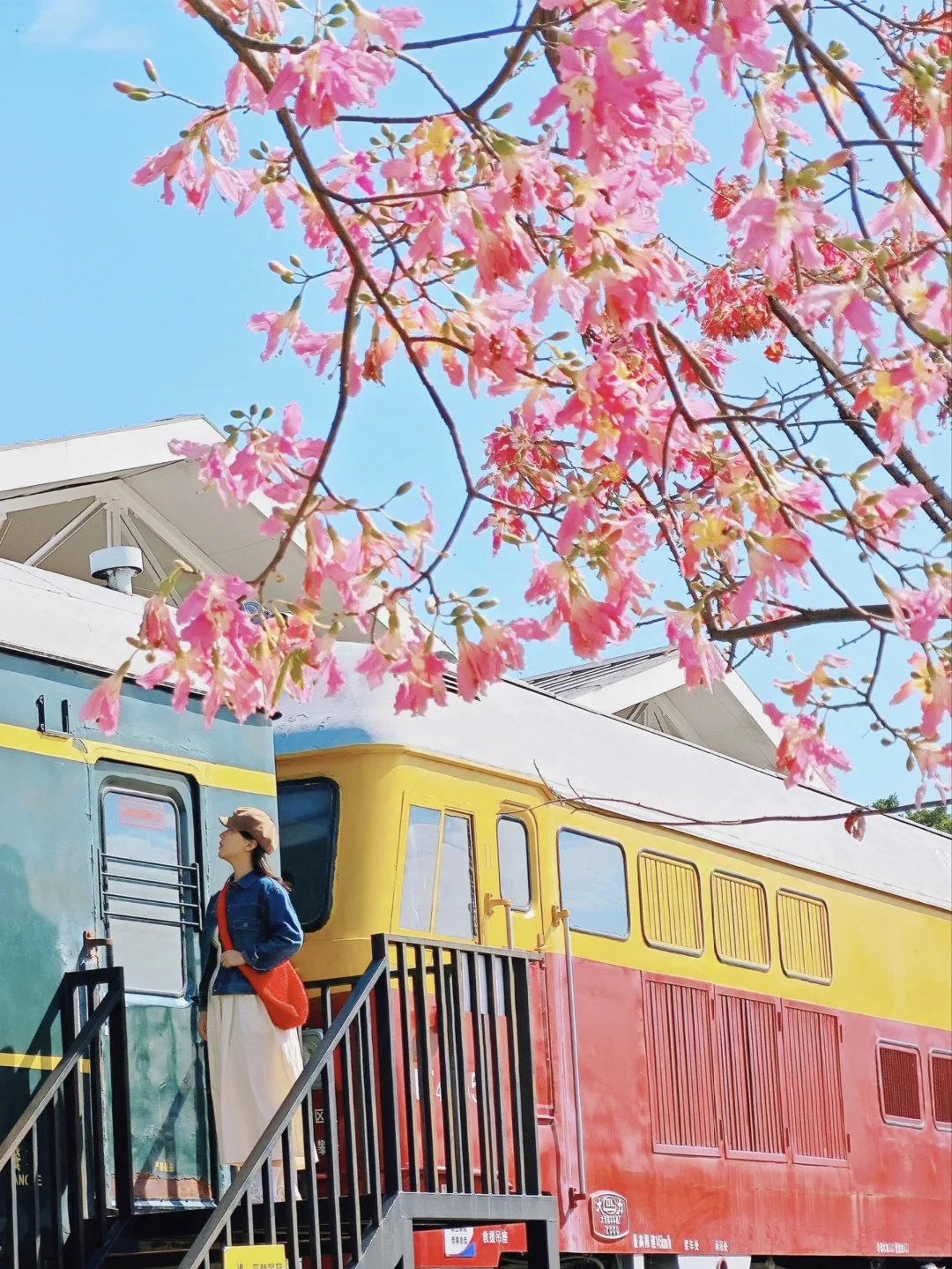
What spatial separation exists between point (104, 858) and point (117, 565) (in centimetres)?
134

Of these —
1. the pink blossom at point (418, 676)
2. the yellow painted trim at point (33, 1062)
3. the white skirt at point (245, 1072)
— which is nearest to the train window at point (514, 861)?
the white skirt at point (245, 1072)

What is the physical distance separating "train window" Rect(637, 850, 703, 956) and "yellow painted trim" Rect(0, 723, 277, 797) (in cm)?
288

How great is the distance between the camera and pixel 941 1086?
46.3 feet

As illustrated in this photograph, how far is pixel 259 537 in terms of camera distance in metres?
11.6

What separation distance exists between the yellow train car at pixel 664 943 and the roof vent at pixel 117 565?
1391 millimetres

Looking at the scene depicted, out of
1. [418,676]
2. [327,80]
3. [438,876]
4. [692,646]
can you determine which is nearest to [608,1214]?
[438,876]

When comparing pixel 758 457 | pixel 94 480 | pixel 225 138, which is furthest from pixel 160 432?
pixel 758 457

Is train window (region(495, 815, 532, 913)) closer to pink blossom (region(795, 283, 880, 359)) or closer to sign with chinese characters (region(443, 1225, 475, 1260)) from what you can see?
sign with chinese characters (region(443, 1225, 475, 1260))

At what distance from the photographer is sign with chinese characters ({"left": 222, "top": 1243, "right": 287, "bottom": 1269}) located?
6398mm

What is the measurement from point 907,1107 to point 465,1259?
558cm

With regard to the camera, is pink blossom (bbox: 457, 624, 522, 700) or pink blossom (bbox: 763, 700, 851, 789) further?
pink blossom (bbox: 763, 700, 851, 789)

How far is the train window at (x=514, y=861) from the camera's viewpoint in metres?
9.59

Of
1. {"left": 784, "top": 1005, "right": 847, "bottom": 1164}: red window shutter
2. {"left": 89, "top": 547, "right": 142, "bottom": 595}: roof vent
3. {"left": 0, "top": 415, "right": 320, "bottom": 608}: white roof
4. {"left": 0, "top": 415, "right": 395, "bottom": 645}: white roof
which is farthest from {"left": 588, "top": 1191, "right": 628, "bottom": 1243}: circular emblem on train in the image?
{"left": 89, "top": 547, "right": 142, "bottom": 595}: roof vent

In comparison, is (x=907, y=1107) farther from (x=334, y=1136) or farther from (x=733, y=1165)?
(x=334, y=1136)
